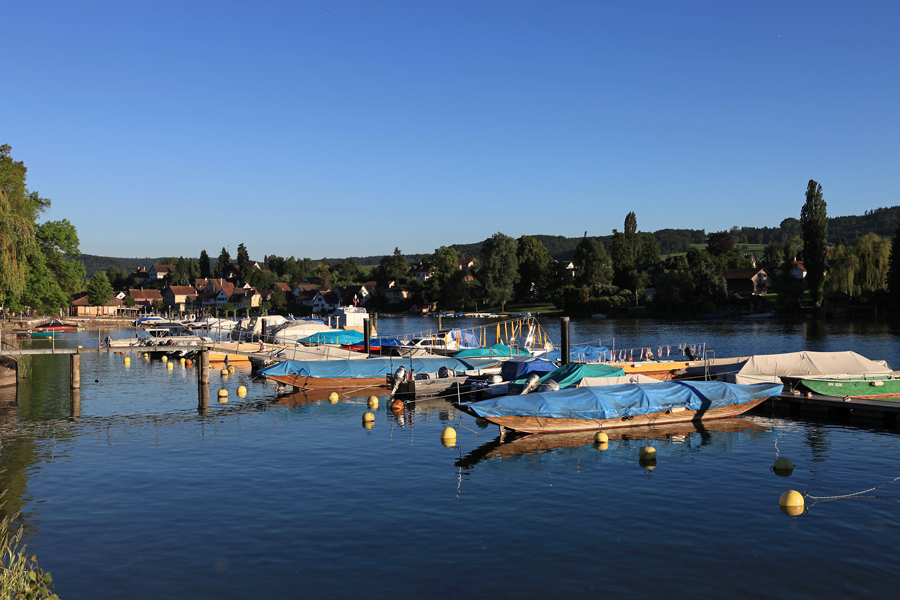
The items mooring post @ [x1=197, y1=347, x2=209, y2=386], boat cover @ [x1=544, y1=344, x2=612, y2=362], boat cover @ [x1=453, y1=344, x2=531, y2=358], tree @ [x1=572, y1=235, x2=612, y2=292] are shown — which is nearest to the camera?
mooring post @ [x1=197, y1=347, x2=209, y2=386]

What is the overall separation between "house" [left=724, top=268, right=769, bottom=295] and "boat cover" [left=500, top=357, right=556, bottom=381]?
115 meters

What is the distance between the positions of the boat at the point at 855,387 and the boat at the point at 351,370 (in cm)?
2018

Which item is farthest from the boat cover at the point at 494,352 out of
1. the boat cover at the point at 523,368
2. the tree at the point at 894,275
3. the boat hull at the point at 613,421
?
the tree at the point at 894,275

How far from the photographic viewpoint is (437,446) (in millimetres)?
29719

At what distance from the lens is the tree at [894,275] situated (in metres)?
102

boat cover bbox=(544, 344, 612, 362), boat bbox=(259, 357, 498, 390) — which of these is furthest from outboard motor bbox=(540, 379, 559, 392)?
boat cover bbox=(544, 344, 612, 362)

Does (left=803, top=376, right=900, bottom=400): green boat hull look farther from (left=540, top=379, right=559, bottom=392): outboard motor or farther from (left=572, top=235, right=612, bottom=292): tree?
(left=572, top=235, right=612, bottom=292): tree

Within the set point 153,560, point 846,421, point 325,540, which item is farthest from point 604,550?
point 846,421

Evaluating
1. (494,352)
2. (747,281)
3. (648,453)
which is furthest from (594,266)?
(648,453)

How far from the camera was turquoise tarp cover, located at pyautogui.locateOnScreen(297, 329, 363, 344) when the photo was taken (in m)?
68.6

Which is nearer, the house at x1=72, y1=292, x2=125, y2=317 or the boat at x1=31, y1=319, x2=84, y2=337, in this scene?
the boat at x1=31, y1=319, x2=84, y2=337

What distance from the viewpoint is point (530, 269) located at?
178m

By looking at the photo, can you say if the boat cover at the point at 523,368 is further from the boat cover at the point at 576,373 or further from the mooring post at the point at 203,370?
the mooring post at the point at 203,370

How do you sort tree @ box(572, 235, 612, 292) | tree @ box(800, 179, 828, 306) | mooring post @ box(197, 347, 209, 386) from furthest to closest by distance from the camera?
tree @ box(572, 235, 612, 292) < tree @ box(800, 179, 828, 306) < mooring post @ box(197, 347, 209, 386)
